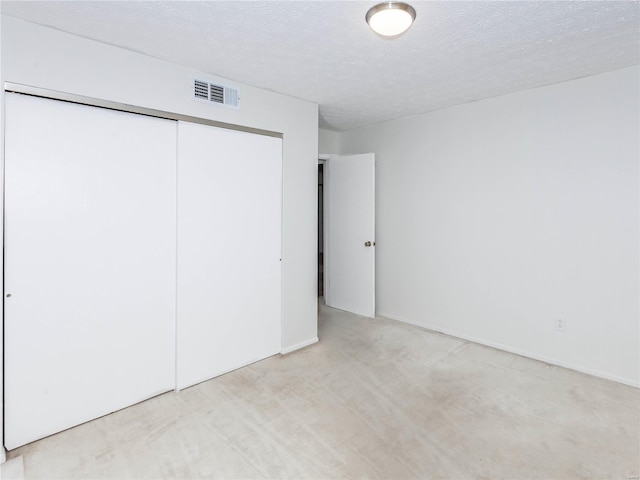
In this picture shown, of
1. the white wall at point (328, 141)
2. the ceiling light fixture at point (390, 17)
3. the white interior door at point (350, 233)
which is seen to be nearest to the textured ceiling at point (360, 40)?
the ceiling light fixture at point (390, 17)

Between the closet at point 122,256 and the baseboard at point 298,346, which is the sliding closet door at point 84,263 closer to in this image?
the closet at point 122,256

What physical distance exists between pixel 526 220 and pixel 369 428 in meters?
2.30

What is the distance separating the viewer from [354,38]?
2.21 m

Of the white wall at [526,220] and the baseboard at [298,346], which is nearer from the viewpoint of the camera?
the white wall at [526,220]

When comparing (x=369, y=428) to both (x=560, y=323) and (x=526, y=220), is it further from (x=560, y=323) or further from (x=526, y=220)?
(x=526, y=220)

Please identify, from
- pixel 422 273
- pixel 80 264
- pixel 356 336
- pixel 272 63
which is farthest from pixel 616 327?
pixel 80 264

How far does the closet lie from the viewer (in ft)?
6.81

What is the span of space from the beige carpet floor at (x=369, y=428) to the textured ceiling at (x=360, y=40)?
7.76 ft

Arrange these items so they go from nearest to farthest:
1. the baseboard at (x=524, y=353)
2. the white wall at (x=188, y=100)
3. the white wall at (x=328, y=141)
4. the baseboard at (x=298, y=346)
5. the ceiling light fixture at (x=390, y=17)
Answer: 1. the ceiling light fixture at (x=390, y=17)
2. the white wall at (x=188, y=100)
3. the baseboard at (x=524, y=353)
4. the baseboard at (x=298, y=346)
5. the white wall at (x=328, y=141)

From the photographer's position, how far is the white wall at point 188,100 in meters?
2.04

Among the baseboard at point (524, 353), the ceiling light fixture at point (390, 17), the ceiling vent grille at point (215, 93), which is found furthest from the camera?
the baseboard at point (524, 353)

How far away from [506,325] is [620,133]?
1828 mm

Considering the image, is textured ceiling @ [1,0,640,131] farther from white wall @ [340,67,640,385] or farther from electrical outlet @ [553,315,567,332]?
electrical outlet @ [553,315,567,332]

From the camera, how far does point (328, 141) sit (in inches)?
191
